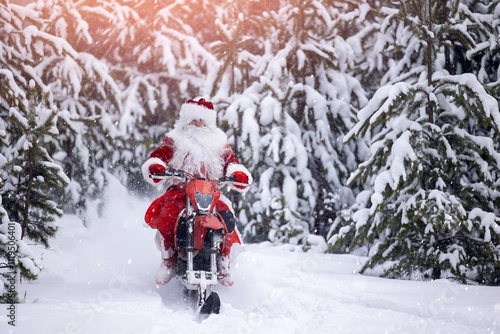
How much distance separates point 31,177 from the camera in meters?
5.58

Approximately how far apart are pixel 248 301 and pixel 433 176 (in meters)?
2.97

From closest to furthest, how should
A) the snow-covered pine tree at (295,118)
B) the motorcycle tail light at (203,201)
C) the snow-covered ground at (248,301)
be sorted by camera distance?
the snow-covered ground at (248,301) < the motorcycle tail light at (203,201) < the snow-covered pine tree at (295,118)

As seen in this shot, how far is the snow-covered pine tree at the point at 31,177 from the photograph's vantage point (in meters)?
5.49

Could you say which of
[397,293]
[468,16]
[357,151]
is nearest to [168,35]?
[357,151]

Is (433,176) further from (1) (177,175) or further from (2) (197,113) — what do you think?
(1) (177,175)

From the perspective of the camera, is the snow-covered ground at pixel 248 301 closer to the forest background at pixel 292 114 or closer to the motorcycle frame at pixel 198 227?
the motorcycle frame at pixel 198 227

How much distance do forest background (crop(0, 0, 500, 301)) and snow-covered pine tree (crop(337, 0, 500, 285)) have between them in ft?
Answer: 0.08

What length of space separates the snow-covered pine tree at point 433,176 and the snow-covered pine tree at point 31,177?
401 centimetres

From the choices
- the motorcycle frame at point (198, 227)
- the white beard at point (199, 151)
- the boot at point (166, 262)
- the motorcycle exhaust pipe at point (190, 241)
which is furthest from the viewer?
the white beard at point (199, 151)

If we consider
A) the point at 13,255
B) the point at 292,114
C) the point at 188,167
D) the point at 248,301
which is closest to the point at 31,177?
the point at 13,255

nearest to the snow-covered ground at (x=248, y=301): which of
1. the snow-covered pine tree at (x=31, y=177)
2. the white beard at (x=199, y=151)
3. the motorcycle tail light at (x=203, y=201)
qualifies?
the snow-covered pine tree at (x=31, y=177)

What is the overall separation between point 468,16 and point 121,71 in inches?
399

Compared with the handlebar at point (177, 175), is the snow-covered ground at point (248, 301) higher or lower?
lower

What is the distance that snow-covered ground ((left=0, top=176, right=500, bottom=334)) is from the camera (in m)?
3.71
